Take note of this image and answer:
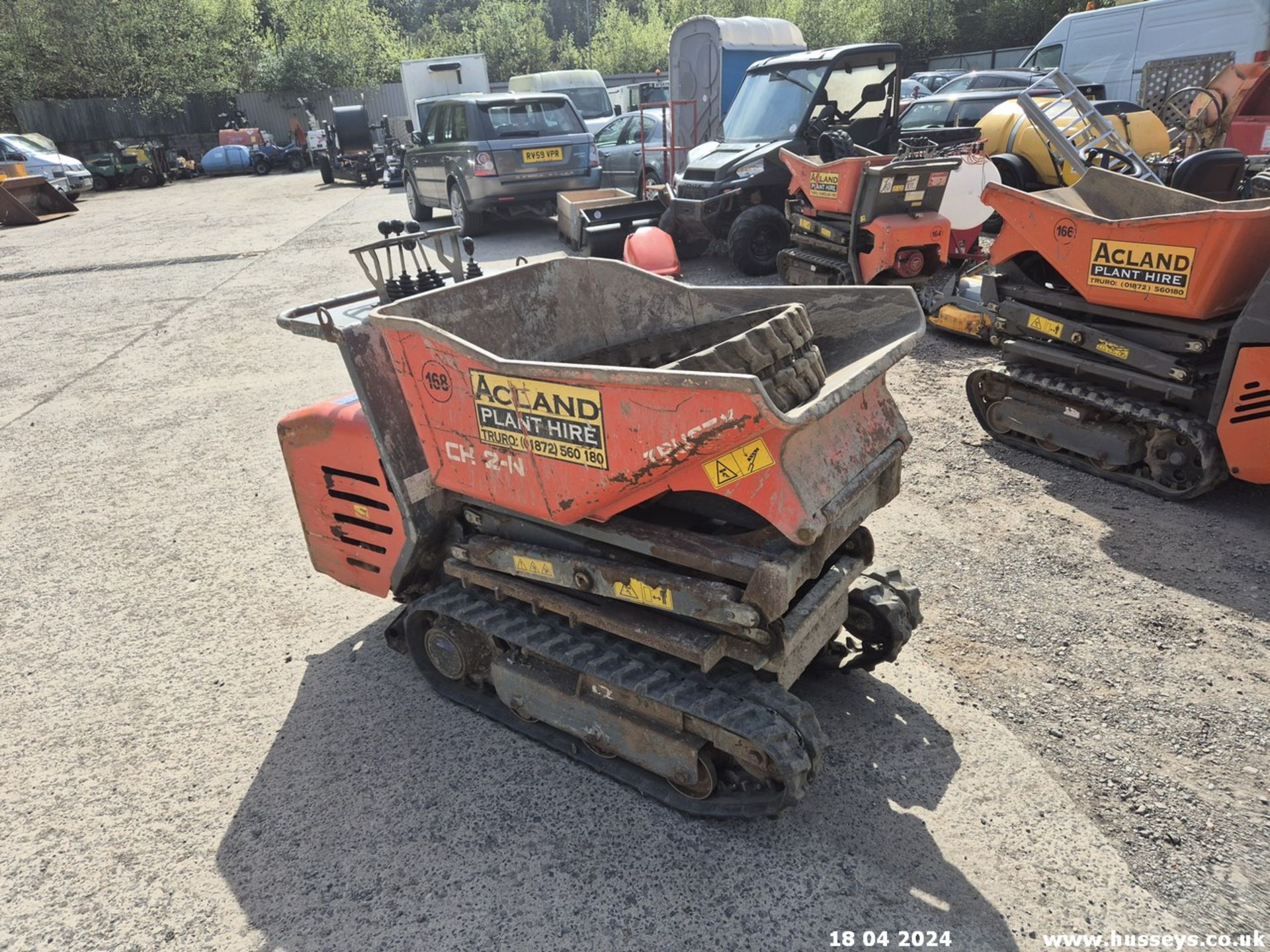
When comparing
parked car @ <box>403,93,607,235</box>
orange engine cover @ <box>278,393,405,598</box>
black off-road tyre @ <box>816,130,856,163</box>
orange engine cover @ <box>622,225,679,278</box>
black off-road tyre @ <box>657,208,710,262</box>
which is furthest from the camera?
parked car @ <box>403,93,607,235</box>

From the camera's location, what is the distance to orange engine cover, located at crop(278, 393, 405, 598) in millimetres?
3471

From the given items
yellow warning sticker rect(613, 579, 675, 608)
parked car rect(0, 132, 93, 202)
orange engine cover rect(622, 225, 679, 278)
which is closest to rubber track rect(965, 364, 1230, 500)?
yellow warning sticker rect(613, 579, 675, 608)

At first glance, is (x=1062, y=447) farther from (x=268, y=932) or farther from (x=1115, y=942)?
(x=268, y=932)

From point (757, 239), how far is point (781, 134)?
1.45 meters

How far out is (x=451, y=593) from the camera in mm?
3426

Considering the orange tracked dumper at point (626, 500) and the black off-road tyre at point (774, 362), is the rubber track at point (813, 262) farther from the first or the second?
the black off-road tyre at point (774, 362)

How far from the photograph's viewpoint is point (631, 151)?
15305 millimetres

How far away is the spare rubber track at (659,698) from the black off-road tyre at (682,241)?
8.13 metres

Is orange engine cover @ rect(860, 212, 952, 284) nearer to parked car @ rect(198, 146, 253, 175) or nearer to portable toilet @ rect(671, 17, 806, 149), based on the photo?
portable toilet @ rect(671, 17, 806, 149)

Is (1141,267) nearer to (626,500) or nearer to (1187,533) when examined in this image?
(1187,533)

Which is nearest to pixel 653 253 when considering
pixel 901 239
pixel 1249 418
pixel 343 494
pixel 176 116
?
pixel 901 239

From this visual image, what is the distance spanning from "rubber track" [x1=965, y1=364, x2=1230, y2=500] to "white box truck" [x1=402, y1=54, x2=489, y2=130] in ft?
71.3

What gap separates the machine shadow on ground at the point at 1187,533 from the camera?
3980 mm

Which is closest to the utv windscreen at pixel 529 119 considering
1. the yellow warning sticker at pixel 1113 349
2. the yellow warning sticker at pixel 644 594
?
the yellow warning sticker at pixel 1113 349
